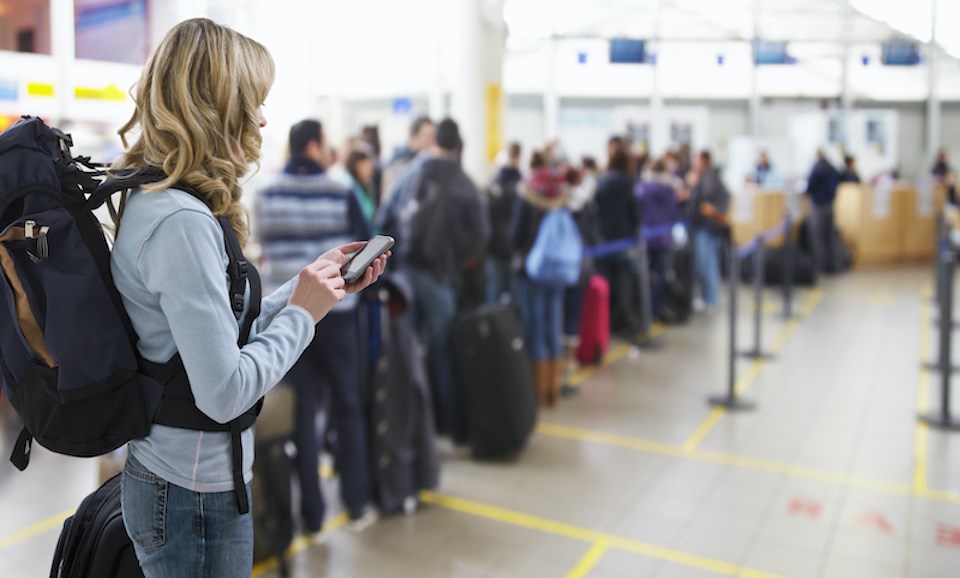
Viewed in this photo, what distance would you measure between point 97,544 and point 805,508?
3387 mm

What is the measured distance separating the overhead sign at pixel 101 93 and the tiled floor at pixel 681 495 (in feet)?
6.42

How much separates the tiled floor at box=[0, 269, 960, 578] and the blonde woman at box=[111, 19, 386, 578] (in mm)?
2004

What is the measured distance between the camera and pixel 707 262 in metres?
9.13

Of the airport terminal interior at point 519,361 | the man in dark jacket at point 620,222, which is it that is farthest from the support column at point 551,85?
the man in dark jacket at point 620,222

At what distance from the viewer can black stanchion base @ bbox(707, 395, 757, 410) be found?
5666 millimetres

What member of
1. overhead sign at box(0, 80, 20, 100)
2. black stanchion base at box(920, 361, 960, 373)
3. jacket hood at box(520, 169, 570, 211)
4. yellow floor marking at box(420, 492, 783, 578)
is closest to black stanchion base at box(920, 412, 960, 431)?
black stanchion base at box(920, 361, 960, 373)

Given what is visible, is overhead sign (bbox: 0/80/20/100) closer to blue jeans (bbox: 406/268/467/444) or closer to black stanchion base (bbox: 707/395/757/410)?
blue jeans (bbox: 406/268/467/444)

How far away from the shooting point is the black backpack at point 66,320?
137 cm

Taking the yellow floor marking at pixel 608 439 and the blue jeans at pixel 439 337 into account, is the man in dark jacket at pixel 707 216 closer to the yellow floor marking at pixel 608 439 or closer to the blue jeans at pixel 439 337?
the yellow floor marking at pixel 608 439

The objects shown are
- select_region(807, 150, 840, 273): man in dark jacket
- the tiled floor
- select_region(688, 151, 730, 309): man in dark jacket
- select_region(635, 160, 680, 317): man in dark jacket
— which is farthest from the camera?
select_region(807, 150, 840, 273): man in dark jacket

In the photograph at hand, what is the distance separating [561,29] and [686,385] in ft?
20.9

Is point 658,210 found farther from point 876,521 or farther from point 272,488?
point 272,488

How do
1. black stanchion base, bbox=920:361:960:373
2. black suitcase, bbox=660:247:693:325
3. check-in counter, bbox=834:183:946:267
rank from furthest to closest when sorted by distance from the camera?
check-in counter, bbox=834:183:946:267, black suitcase, bbox=660:247:693:325, black stanchion base, bbox=920:361:960:373

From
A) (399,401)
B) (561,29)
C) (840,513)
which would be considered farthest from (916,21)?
(399,401)
